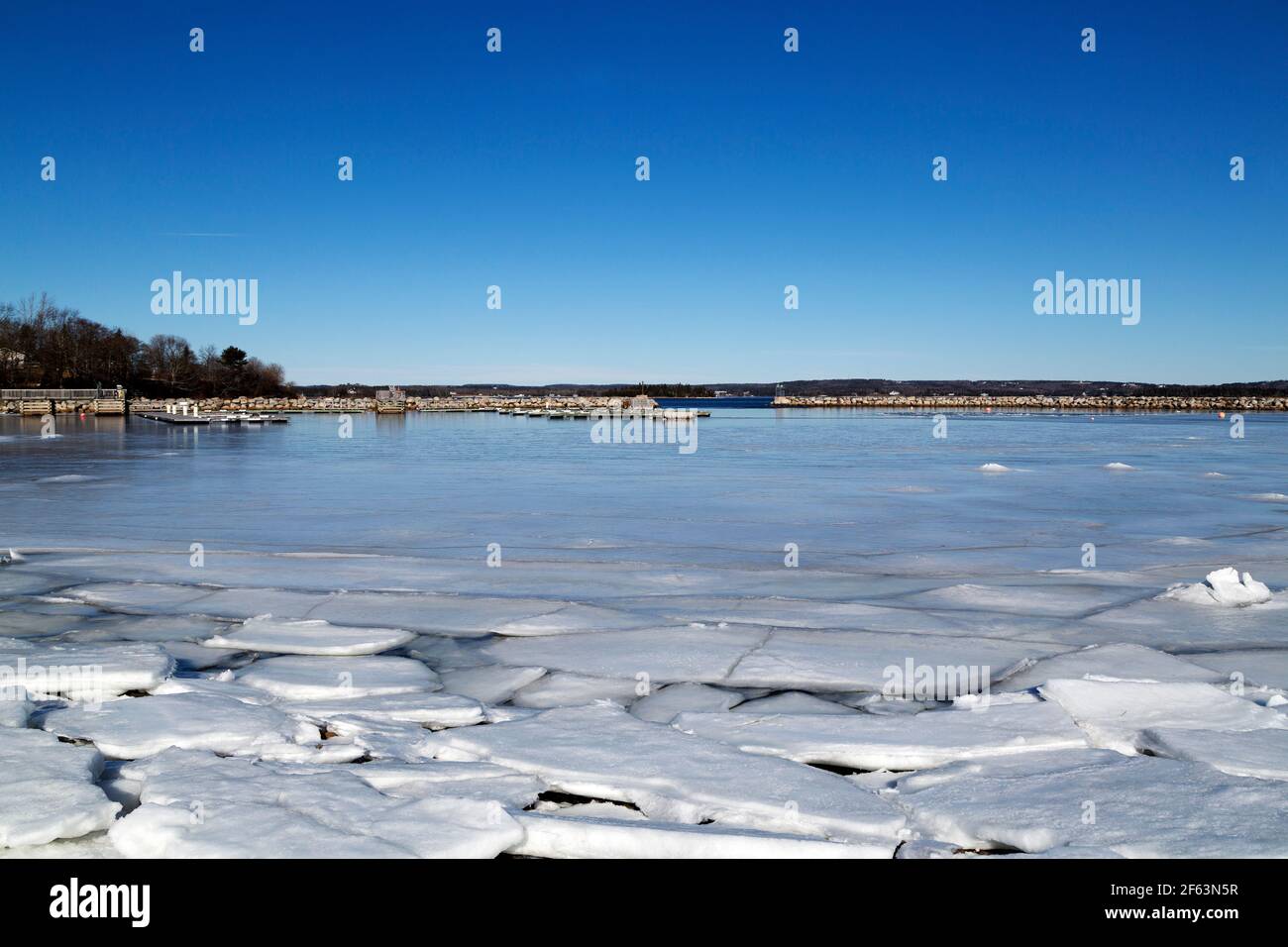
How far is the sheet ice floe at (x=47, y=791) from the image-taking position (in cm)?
326

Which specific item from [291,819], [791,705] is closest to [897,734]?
[791,705]

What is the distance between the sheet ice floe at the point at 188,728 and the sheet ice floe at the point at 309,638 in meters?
1.27

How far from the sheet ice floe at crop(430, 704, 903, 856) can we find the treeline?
91.1 metres

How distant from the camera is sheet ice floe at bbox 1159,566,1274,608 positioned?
7394 mm

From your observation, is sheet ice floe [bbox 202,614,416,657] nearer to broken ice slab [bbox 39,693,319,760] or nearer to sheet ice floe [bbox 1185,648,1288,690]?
broken ice slab [bbox 39,693,319,760]

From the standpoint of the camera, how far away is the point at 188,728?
4.33m

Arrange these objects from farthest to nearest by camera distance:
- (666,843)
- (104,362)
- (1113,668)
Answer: (104,362)
(1113,668)
(666,843)

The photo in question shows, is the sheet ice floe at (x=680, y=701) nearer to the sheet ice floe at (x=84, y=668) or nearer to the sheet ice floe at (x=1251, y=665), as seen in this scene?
the sheet ice floe at (x=84, y=668)

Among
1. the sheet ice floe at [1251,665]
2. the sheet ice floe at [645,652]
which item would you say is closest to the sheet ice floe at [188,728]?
the sheet ice floe at [645,652]

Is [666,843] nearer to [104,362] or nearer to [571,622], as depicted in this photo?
[571,622]

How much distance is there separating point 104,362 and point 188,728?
349 ft

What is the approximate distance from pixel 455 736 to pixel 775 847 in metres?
1.68

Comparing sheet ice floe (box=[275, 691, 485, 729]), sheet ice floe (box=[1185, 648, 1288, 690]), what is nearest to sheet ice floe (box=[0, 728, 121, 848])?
sheet ice floe (box=[275, 691, 485, 729])
